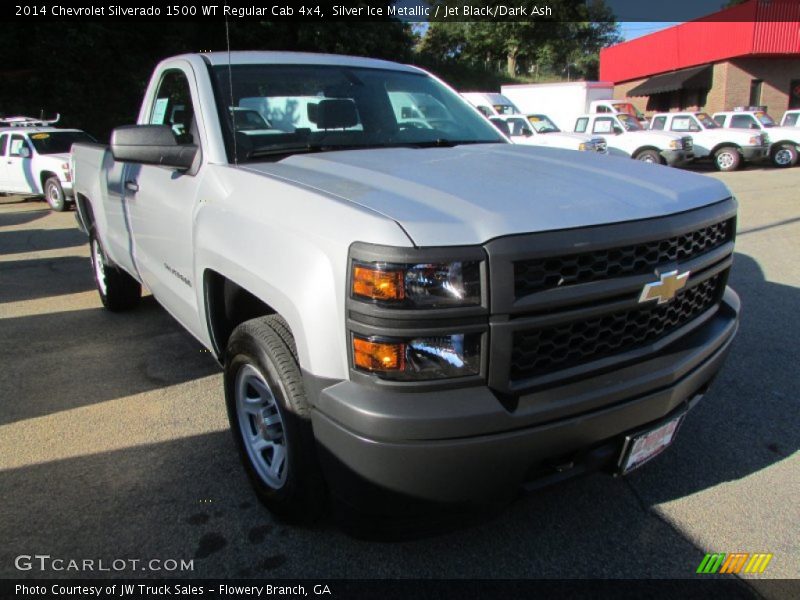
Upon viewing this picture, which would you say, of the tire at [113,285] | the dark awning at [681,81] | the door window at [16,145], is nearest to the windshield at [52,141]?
the door window at [16,145]

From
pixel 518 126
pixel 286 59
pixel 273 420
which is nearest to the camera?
pixel 273 420

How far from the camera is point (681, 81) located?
28562 mm

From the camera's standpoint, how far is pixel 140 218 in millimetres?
3646

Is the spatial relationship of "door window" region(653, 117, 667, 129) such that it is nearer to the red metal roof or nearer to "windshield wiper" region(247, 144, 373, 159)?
the red metal roof

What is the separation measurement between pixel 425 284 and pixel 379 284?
5.3 inches

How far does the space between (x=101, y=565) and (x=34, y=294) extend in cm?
478

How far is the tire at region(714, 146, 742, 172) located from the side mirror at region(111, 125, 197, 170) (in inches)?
735

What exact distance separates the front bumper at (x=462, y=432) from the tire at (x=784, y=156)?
19.8m

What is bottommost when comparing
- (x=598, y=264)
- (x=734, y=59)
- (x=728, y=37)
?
(x=598, y=264)

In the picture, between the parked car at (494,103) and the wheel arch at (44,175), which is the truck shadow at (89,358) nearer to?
the wheel arch at (44,175)

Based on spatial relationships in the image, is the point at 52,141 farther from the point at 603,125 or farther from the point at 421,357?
the point at 603,125

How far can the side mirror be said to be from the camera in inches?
112

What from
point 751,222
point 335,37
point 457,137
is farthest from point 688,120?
point 457,137

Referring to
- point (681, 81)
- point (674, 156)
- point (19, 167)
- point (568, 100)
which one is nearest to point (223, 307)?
point (19, 167)
